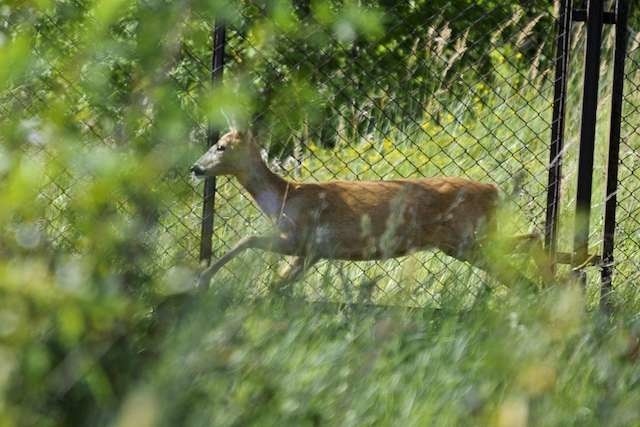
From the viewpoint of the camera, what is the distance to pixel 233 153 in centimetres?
827

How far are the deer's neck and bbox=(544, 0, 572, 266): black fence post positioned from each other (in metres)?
1.84

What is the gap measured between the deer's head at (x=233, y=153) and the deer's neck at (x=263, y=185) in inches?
1.8

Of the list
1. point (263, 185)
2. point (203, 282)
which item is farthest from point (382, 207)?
point (203, 282)

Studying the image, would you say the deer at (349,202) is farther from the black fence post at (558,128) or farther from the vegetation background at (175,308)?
the vegetation background at (175,308)

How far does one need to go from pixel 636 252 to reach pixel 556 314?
3.96 meters

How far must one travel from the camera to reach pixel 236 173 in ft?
27.2

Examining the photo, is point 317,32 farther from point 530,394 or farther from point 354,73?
point 354,73

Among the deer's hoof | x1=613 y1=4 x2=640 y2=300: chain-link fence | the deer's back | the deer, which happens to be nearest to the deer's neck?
the deer

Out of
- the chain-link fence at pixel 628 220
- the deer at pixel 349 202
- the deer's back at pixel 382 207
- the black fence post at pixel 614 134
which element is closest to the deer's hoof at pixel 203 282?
the chain-link fence at pixel 628 220

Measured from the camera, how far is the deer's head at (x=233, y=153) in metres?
8.11

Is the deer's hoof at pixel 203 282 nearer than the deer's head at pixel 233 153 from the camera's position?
Yes

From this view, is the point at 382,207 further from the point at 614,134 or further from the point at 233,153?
the point at 614,134

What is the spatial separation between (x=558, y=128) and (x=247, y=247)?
Result: 1.51 metres

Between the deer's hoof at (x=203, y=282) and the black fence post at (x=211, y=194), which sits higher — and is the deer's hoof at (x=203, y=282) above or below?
below
